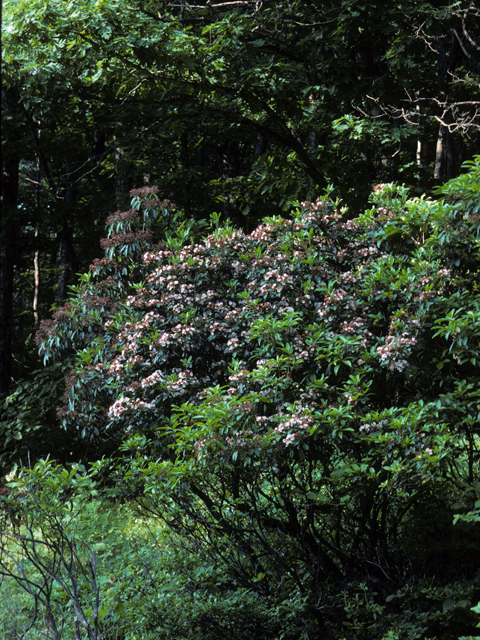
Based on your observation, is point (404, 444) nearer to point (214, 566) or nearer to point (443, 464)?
point (443, 464)

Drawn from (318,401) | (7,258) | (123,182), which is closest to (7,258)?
(7,258)

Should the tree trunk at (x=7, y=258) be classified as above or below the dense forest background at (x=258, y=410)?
above

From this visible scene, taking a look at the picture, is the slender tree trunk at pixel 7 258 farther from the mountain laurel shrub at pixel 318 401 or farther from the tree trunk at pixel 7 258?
the mountain laurel shrub at pixel 318 401

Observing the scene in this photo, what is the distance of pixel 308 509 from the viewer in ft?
14.1

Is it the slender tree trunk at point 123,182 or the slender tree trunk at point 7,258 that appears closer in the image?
the slender tree trunk at point 123,182

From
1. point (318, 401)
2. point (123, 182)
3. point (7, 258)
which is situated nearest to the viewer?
point (318, 401)

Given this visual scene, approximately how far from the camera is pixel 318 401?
4.14m

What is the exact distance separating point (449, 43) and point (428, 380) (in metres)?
9.34

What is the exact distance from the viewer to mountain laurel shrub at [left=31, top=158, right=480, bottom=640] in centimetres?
376

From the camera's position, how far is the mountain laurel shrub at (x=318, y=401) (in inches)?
148

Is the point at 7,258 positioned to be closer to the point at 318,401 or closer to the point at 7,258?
the point at 7,258

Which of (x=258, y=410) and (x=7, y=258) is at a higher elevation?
(x=7, y=258)

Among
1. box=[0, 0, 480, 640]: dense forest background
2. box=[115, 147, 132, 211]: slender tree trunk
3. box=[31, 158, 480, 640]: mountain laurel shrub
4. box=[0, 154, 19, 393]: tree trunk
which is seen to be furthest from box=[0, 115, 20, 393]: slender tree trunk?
box=[31, 158, 480, 640]: mountain laurel shrub

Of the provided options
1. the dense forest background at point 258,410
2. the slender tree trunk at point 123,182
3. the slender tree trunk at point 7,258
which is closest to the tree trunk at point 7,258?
the slender tree trunk at point 7,258
